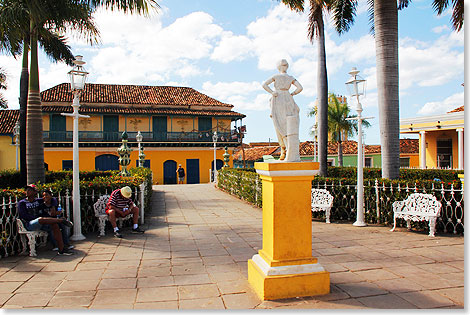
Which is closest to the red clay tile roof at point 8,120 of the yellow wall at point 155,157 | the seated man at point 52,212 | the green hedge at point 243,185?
the yellow wall at point 155,157

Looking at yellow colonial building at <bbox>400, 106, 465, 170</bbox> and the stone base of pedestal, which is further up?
yellow colonial building at <bbox>400, 106, 465, 170</bbox>

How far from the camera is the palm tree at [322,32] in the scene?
1227 cm

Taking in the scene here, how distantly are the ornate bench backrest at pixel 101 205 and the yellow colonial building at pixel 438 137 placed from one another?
1985 centimetres

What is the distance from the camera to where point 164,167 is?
28516mm

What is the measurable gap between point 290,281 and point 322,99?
384 inches

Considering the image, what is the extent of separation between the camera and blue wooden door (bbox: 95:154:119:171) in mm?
27344

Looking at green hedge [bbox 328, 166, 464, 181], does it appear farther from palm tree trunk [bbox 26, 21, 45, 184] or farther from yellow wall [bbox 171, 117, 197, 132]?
yellow wall [bbox 171, 117, 197, 132]

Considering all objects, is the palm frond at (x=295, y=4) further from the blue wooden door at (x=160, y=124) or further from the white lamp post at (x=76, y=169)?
the blue wooden door at (x=160, y=124)

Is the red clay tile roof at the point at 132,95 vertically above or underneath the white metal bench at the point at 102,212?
above

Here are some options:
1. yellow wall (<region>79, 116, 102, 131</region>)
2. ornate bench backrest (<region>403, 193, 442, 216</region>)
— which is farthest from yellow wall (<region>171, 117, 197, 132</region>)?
ornate bench backrest (<region>403, 193, 442, 216</region>)

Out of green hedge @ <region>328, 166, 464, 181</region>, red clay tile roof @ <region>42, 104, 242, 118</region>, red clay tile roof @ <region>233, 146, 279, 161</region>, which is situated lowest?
green hedge @ <region>328, 166, 464, 181</region>

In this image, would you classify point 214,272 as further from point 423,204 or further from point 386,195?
point 386,195

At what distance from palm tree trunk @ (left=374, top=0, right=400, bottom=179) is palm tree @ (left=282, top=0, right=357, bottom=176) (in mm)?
3815

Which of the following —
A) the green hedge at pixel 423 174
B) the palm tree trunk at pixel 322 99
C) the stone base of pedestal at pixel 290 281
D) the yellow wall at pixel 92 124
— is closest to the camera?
the stone base of pedestal at pixel 290 281
